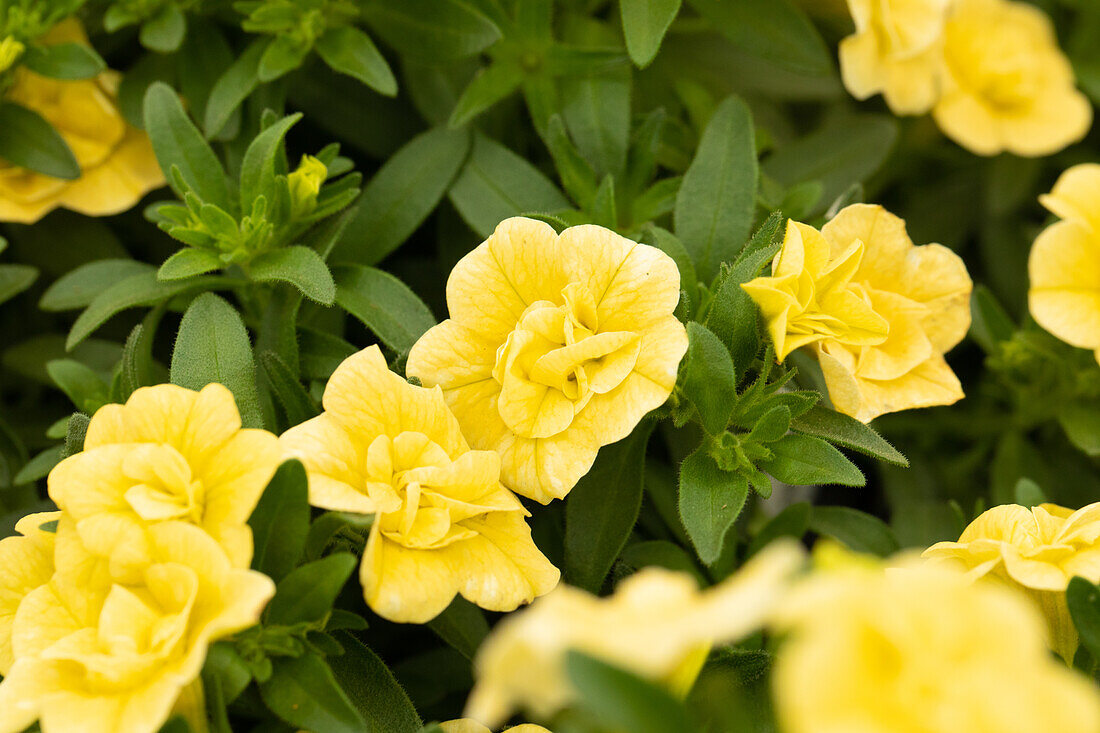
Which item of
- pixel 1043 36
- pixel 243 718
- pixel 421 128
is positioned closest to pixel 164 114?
pixel 421 128

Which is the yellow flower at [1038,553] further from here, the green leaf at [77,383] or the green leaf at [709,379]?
the green leaf at [77,383]

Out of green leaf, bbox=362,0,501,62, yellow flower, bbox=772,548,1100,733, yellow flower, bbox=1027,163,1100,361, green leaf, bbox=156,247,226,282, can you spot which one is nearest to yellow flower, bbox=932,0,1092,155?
yellow flower, bbox=1027,163,1100,361

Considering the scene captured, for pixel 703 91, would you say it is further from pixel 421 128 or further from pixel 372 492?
pixel 372 492

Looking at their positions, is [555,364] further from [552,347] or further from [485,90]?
[485,90]

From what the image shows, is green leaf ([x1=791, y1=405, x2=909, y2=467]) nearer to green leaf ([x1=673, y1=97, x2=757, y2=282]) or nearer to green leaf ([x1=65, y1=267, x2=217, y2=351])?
green leaf ([x1=673, y1=97, x2=757, y2=282])

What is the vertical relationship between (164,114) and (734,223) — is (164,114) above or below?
above

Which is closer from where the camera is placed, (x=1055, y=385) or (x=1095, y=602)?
(x=1095, y=602)

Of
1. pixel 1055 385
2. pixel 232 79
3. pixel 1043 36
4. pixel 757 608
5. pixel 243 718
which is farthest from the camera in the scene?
pixel 1043 36
